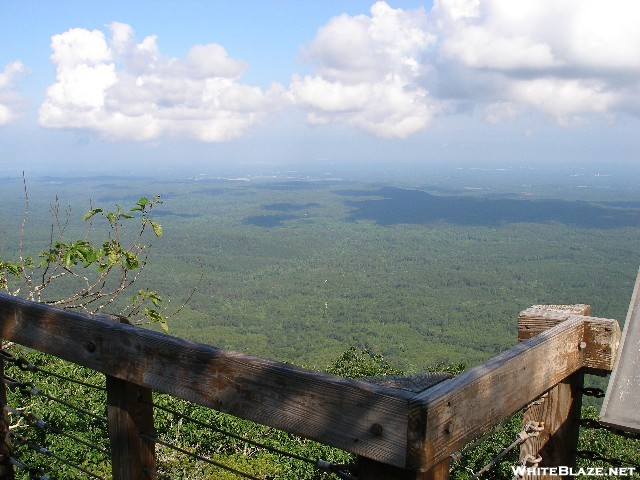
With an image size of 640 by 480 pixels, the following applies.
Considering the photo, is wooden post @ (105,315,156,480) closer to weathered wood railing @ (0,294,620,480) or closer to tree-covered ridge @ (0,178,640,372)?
weathered wood railing @ (0,294,620,480)

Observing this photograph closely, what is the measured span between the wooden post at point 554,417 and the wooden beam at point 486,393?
76mm

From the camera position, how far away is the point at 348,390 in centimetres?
105

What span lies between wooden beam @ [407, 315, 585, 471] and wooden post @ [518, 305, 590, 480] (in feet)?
0.25

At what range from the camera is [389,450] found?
1.00m

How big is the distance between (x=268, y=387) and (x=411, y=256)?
415ft

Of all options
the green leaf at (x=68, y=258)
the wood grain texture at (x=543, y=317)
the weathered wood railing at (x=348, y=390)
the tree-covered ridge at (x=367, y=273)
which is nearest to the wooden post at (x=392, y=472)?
the weathered wood railing at (x=348, y=390)

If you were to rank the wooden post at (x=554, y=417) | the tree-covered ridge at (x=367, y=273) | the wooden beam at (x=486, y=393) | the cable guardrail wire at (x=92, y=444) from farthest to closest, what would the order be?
the tree-covered ridge at (x=367, y=273) → the wooden post at (x=554, y=417) → the cable guardrail wire at (x=92, y=444) → the wooden beam at (x=486, y=393)

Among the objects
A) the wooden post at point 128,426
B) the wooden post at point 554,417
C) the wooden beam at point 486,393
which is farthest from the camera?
the wooden post at point 554,417

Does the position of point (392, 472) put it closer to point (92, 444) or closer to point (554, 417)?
point (554, 417)

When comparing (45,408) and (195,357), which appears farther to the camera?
(45,408)

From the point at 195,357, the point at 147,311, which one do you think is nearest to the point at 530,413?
the point at 195,357

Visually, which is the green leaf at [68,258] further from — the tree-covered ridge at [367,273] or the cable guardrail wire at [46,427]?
the tree-covered ridge at [367,273]

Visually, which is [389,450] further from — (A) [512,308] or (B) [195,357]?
(A) [512,308]

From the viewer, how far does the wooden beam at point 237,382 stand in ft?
3.33
